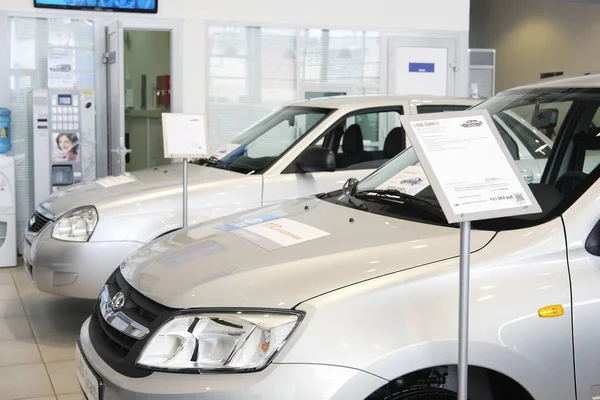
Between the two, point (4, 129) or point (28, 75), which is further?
point (28, 75)

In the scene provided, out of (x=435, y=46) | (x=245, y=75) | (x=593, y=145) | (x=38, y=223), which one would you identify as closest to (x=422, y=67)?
(x=435, y=46)

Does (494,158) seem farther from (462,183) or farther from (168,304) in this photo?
(168,304)

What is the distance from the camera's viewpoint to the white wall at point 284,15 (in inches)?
323

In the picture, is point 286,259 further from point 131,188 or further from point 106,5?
point 106,5

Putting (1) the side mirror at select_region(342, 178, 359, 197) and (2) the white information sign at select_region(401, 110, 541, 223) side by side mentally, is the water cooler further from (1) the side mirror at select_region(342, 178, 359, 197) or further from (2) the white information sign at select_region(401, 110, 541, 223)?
(2) the white information sign at select_region(401, 110, 541, 223)

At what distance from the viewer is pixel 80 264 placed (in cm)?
469

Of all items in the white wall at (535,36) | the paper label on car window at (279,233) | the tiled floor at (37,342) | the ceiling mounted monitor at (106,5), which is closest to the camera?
the paper label on car window at (279,233)

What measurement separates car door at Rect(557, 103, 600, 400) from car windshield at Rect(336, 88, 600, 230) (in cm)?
21

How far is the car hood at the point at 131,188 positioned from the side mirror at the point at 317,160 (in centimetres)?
43

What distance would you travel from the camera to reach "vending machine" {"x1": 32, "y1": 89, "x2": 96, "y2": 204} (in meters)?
7.49

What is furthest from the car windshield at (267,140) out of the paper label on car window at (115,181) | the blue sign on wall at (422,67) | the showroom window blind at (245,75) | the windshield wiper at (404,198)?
the blue sign on wall at (422,67)

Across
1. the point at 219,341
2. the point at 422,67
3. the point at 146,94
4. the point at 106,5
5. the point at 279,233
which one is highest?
the point at 106,5

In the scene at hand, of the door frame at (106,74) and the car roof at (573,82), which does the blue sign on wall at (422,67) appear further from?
the car roof at (573,82)

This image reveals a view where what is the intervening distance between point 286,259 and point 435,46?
7358mm
